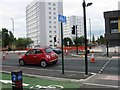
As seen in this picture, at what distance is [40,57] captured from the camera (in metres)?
18.1

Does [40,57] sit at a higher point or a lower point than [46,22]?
lower

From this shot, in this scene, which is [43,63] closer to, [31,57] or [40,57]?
[40,57]

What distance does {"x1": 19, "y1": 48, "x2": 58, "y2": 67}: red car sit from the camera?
17.9 meters

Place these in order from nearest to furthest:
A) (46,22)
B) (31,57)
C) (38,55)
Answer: (38,55), (31,57), (46,22)

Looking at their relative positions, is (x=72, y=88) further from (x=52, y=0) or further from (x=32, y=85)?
(x=52, y=0)

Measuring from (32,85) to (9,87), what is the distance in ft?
3.58

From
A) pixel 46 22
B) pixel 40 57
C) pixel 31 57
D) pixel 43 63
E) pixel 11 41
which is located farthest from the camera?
→ pixel 46 22

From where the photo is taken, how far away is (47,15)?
131 metres

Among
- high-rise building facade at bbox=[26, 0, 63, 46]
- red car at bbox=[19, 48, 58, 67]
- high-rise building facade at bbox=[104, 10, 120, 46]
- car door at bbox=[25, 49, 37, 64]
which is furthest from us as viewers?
high-rise building facade at bbox=[26, 0, 63, 46]

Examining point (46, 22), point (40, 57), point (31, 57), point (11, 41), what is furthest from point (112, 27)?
point (46, 22)

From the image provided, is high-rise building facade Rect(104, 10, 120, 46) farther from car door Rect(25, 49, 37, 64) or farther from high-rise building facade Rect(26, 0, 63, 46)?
high-rise building facade Rect(26, 0, 63, 46)

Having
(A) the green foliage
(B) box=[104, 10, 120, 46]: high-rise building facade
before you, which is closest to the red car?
(B) box=[104, 10, 120, 46]: high-rise building facade

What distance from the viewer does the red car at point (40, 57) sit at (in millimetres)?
17891

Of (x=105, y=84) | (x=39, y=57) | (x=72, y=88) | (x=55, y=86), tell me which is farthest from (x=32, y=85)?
(x=39, y=57)
